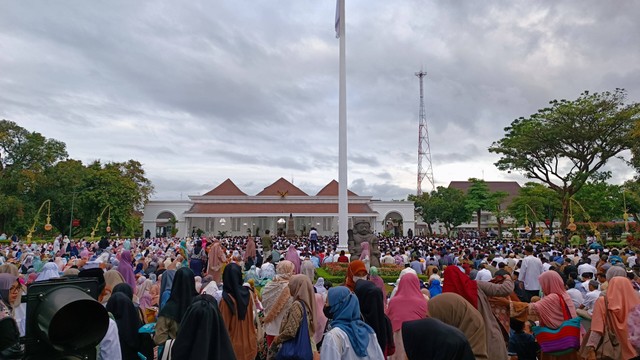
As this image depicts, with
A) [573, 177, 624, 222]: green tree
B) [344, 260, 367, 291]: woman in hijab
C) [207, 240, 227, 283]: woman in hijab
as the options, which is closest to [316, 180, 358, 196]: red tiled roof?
[573, 177, 624, 222]: green tree

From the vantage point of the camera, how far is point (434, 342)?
8.01ft

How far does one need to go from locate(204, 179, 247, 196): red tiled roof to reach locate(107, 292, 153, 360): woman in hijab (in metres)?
45.9

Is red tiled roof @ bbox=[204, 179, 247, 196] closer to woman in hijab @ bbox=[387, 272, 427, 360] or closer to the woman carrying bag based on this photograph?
woman in hijab @ bbox=[387, 272, 427, 360]

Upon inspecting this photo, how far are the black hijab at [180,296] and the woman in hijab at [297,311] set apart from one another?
855mm

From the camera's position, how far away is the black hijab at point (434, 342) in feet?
7.84

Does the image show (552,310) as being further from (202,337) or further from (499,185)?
(499,185)

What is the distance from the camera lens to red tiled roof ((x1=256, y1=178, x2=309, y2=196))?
164 feet

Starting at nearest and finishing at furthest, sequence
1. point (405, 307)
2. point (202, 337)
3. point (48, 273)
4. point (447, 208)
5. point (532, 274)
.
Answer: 1. point (202, 337)
2. point (405, 307)
3. point (48, 273)
4. point (532, 274)
5. point (447, 208)

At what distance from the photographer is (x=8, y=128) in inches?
1329

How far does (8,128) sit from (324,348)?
3922cm

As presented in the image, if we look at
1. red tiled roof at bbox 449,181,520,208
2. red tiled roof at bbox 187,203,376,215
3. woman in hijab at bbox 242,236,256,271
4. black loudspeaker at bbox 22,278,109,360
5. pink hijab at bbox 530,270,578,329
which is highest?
red tiled roof at bbox 449,181,520,208

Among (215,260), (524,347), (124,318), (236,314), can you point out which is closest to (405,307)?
(524,347)

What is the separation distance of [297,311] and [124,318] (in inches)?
67.0

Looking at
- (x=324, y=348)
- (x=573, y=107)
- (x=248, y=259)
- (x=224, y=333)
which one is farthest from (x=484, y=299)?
(x=573, y=107)
